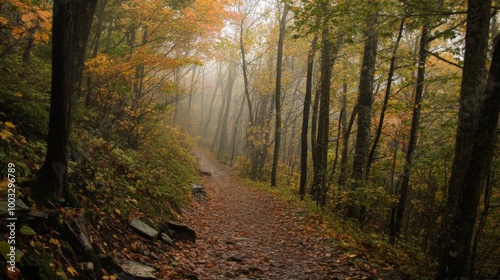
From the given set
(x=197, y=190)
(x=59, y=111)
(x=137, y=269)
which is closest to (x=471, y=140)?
(x=137, y=269)

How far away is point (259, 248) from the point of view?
7301 millimetres

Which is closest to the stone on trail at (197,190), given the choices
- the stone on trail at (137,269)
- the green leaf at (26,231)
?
the stone on trail at (137,269)

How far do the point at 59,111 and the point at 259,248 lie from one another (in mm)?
5282

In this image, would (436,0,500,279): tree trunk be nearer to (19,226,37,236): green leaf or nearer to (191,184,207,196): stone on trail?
(19,226,37,236): green leaf

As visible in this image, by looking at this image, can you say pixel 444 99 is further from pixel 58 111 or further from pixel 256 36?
pixel 256 36

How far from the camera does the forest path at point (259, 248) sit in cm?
570

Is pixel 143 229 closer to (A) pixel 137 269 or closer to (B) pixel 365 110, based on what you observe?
(A) pixel 137 269

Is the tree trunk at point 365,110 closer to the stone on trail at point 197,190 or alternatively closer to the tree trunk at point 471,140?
the tree trunk at point 471,140

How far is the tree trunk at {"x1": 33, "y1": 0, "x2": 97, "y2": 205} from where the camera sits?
12.5 feet

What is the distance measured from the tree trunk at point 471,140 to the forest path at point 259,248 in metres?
1.45

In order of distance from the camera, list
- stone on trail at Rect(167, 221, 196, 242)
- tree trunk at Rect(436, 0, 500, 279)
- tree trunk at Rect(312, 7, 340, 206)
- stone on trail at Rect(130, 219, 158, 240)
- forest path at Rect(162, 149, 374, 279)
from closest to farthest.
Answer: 1. tree trunk at Rect(436, 0, 500, 279)
2. forest path at Rect(162, 149, 374, 279)
3. stone on trail at Rect(130, 219, 158, 240)
4. stone on trail at Rect(167, 221, 196, 242)
5. tree trunk at Rect(312, 7, 340, 206)

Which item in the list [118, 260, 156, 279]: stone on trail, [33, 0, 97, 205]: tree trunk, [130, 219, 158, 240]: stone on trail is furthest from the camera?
[130, 219, 158, 240]: stone on trail

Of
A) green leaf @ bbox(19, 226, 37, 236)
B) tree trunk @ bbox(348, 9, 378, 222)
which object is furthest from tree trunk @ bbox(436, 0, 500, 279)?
green leaf @ bbox(19, 226, 37, 236)

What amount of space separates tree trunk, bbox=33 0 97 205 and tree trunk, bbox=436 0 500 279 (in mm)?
5825
